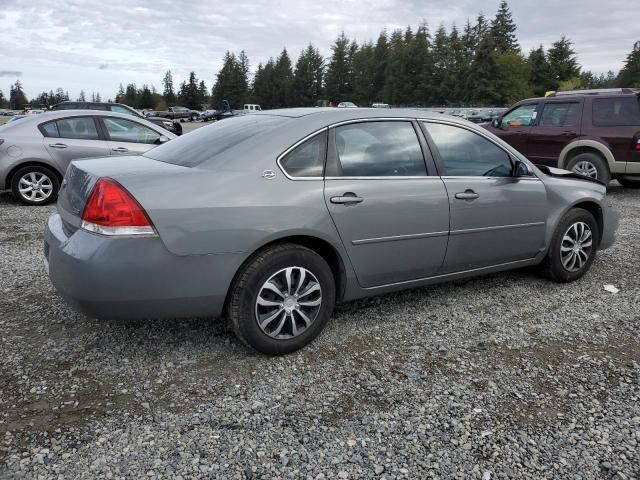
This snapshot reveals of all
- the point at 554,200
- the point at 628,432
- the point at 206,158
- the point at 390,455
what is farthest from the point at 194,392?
the point at 554,200

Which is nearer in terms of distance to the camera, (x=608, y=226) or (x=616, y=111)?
(x=608, y=226)

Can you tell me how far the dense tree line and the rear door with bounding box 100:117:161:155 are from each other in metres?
67.4

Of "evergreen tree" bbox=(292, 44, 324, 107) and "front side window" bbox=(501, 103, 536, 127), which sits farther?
"evergreen tree" bbox=(292, 44, 324, 107)

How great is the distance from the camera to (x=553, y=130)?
9.89m

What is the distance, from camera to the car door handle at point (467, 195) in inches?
153

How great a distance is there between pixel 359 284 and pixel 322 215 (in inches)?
23.1

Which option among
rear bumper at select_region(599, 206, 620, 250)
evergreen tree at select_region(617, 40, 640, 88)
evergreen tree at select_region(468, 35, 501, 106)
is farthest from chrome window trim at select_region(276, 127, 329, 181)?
evergreen tree at select_region(617, 40, 640, 88)

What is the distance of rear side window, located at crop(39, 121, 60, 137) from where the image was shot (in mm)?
8016

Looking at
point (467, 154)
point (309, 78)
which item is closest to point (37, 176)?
point (467, 154)

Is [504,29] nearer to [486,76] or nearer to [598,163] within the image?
[486,76]

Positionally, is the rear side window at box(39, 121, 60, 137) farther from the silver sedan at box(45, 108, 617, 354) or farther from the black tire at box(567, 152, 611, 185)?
the black tire at box(567, 152, 611, 185)

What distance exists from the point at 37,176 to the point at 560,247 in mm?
7233

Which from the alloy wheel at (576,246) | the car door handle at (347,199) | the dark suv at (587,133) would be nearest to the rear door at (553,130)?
the dark suv at (587,133)

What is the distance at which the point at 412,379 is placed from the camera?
308 centimetres
